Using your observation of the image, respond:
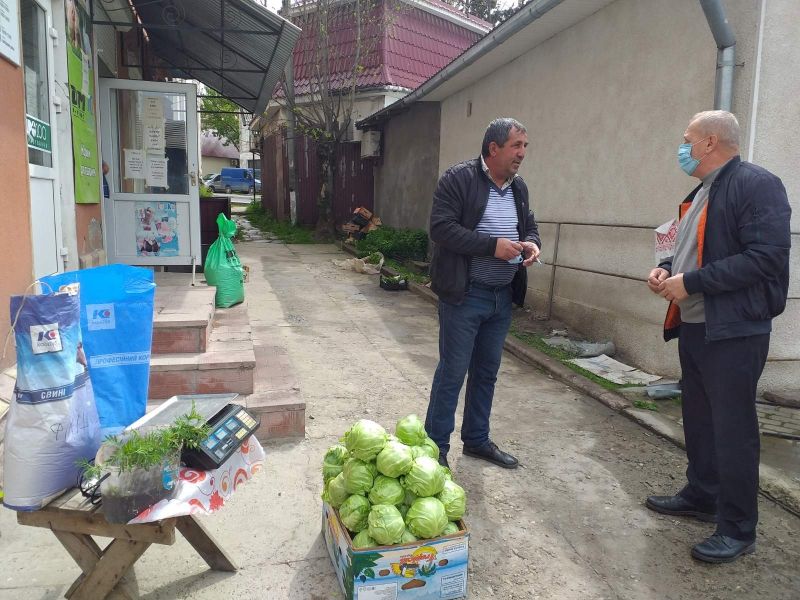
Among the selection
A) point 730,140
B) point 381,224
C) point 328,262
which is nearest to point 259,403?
point 730,140

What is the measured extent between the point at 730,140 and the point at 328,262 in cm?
982

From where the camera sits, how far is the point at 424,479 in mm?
2381

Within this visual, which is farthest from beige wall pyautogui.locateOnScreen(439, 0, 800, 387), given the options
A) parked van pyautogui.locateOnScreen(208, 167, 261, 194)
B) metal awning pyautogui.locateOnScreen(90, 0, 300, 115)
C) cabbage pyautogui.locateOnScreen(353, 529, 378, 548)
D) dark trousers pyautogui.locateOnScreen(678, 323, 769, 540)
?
parked van pyautogui.locateOnScreen(208, 167, 261, 194)

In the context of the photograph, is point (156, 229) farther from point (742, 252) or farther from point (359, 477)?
point (742, 252)

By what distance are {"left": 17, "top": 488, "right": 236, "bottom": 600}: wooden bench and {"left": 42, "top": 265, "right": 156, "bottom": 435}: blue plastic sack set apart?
0.79 m

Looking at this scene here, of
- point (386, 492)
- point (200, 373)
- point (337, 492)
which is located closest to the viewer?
point (386, 492)

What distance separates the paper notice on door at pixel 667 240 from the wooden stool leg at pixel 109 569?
270 cm

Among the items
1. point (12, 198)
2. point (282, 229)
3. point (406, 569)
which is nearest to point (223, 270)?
point (12, 198)

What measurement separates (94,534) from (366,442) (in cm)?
102

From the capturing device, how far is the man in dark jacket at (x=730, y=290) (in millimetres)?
2551

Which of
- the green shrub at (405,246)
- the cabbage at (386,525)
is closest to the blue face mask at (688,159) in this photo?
the cabbage at (386,525)

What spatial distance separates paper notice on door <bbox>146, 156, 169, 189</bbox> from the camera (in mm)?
6676

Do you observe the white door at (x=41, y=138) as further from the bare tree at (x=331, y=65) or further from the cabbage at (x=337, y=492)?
the bare tree at (x=331, y=65)

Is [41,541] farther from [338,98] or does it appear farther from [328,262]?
[338,98]
